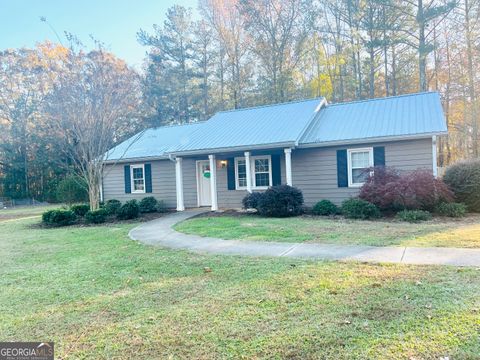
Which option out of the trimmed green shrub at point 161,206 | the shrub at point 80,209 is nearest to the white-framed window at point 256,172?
the trimmed green shrub at point 161,206

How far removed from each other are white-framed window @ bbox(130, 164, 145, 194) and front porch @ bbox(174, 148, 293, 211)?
2.24m

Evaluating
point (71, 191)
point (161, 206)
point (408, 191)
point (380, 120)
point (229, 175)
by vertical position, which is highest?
point (380, 120)

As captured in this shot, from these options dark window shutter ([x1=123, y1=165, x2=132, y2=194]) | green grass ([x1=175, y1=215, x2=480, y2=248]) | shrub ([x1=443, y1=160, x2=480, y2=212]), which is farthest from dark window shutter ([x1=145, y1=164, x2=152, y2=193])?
shrub ([x1=443, y1=160, x2=480, y2=212])

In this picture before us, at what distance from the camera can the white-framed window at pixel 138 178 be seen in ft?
55.1

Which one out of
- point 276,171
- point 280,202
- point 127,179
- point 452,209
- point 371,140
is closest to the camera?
point 452,209

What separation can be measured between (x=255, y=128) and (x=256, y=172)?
1842mm

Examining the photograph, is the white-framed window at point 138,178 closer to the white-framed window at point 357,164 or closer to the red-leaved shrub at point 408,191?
the white-framed window at point 357,164

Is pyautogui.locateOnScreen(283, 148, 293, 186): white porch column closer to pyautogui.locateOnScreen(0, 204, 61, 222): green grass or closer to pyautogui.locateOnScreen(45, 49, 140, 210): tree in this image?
pyautogui.locateOnScreen(45, 49, 140, 210): tree

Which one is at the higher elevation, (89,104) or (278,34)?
(278,34)

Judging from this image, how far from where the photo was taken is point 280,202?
37.6 feet

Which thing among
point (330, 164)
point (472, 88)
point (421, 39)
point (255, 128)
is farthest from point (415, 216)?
point (472, 88)

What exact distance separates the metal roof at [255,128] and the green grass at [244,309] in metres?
7.68

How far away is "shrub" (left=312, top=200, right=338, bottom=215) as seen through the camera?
1173 centimetres

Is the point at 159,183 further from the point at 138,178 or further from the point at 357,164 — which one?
the point at 357,164
